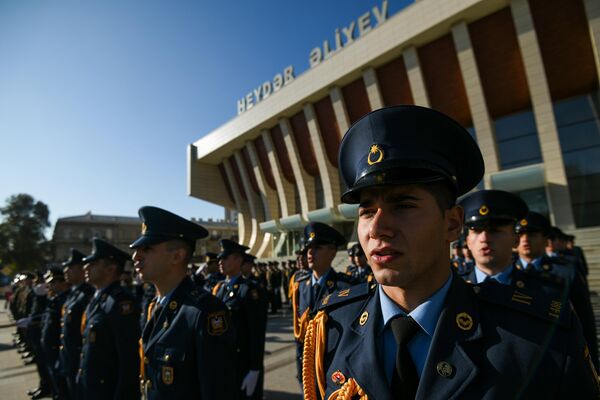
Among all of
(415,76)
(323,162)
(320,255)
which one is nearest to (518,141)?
(415,76)

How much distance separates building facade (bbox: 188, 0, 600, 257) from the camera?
60.0 feet

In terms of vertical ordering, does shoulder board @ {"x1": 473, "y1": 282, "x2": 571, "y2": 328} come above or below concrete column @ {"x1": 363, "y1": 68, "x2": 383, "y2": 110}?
below

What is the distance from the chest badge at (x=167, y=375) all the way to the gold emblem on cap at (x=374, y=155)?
2356 millimetres

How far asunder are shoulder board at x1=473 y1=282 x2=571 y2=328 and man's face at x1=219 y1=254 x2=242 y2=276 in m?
4.59

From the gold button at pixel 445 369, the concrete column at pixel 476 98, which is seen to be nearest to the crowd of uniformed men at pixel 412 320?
the gold button at pixel 445 369

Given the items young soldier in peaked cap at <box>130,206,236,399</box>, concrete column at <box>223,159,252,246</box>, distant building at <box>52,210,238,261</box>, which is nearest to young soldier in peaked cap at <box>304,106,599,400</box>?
young soldier in peaked cap at <box>130,206,236,399</box>

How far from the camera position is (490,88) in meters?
20.8

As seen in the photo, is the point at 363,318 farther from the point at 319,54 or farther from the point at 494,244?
the point at 319,54

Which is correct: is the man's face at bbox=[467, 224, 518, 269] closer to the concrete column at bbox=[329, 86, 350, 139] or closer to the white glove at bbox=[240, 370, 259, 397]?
the white glove at bbox=[240, 370, 259, 397]

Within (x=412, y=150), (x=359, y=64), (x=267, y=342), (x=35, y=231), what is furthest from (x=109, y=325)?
(x=35, y=231)

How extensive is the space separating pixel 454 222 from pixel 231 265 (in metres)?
4.66

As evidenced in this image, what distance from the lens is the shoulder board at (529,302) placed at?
1.26 meters

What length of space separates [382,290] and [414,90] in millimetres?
23077

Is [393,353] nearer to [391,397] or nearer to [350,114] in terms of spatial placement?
[391,397]
